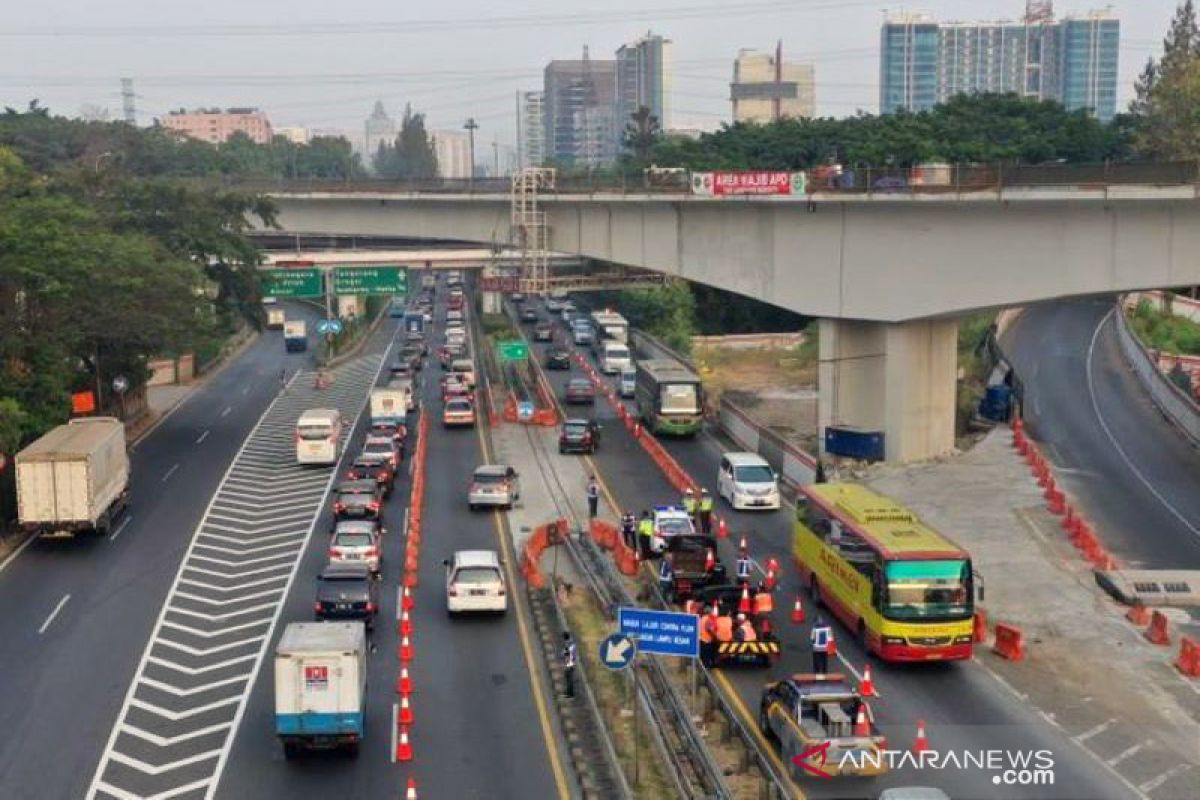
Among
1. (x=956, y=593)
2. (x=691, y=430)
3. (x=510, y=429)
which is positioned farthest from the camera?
(x=510, y=429)

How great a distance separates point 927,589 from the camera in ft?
101

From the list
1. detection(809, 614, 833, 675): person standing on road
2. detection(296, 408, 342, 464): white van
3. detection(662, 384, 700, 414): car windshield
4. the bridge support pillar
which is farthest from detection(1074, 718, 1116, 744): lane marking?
detection(662, 384, 700, 414): car windshield

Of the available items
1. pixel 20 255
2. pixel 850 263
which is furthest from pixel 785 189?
pixel 20 255

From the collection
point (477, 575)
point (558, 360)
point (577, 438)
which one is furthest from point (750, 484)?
point (558, 360)

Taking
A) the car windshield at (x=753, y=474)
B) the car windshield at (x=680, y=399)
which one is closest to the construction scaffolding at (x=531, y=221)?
the car windshield at (x=680, y=399)

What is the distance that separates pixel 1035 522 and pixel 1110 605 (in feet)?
28.3

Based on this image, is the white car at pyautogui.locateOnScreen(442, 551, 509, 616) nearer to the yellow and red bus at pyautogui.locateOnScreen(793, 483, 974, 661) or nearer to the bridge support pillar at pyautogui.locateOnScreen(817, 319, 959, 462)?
the yellow and red bus at pyautogui.locateOnScreen(793, 483, 974, 661)

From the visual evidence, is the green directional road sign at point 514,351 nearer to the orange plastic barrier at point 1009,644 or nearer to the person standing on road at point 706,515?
the person standing on road at point 706,515

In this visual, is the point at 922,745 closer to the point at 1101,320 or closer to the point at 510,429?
the point at 510,429

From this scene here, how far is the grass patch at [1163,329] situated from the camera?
8031 centimetres

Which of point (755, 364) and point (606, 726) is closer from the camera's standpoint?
point (606, 726)

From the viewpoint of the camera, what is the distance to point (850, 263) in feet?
167

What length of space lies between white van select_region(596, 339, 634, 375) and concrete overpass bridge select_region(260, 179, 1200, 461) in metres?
25.9

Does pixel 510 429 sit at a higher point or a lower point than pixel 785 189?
lower
